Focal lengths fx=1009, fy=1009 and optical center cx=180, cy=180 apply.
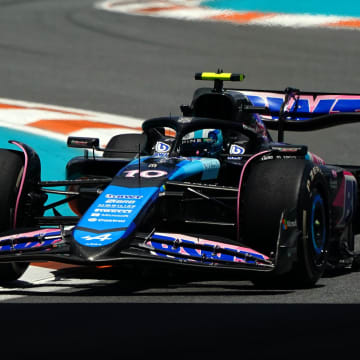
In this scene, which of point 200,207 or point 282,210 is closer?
point 282,210

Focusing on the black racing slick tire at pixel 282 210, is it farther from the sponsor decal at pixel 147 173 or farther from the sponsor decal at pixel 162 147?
the sponsor decal at pixel 162 147

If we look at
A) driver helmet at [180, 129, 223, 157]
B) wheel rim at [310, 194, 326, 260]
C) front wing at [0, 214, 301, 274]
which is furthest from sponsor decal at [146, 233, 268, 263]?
driver helmet at [180, 129, 223, 157]

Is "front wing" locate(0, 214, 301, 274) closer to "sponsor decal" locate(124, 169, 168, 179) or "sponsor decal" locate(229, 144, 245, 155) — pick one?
"sponsor decal" locate(124, 169, 168, 179)

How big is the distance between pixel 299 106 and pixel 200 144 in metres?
2.26

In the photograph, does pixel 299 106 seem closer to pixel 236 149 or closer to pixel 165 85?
pixel 236 149

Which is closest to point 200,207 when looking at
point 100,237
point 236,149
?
point 236,149

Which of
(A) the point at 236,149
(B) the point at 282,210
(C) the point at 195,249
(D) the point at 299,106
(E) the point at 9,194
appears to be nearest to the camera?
(C) the point at 195,249

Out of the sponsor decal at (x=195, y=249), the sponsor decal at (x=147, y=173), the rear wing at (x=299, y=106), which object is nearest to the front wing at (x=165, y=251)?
the sponsor decal at (x=195, y=249)

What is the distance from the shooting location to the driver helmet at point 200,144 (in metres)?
8.30

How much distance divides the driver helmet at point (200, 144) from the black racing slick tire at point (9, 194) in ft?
4.77

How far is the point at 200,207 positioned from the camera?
765 centimetres

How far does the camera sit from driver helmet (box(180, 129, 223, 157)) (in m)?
8.30
